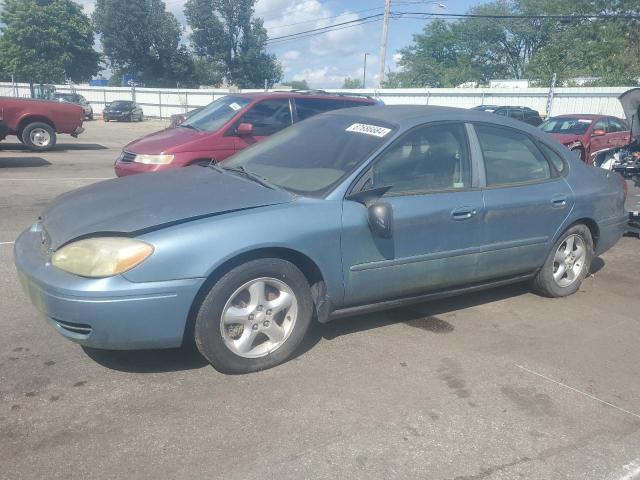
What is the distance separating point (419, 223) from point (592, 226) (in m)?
2.10

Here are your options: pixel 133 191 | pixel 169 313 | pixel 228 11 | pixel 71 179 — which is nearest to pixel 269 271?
pixel 169 313

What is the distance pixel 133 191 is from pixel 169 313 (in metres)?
1.05

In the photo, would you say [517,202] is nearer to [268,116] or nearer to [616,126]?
[268,116]

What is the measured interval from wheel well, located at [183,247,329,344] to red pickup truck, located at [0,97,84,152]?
12321 mm

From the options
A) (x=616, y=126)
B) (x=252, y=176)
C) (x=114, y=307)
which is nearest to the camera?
(x=114, y=307)

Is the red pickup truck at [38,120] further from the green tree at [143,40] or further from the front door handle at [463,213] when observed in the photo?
the green tree at [143,40]

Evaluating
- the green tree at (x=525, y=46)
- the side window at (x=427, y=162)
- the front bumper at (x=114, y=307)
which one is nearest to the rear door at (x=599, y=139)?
the side window at (x=427, y=162)

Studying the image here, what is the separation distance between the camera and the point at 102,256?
291cm

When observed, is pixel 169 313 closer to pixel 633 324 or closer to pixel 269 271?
pixel 269 271

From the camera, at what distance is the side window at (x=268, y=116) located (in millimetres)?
8172

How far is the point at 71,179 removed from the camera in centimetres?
1031

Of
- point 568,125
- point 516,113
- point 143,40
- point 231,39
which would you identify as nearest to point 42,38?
point 143,40

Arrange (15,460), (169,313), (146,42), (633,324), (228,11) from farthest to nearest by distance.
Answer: (228,11), (146,42), (633,324), (169,313), (15,460)

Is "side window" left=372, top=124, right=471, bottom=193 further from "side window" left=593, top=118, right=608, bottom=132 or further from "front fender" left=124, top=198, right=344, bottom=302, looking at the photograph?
"side window" left=593, top=118, right=608, bottom=132
